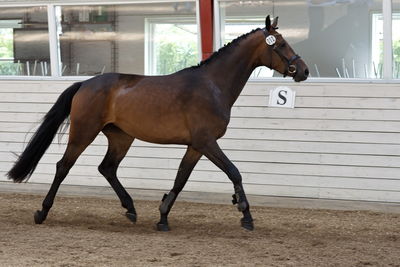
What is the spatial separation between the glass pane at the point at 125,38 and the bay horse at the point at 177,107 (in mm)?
1772

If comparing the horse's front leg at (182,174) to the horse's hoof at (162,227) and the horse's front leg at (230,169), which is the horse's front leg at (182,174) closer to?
the horse's hoof at (162,227)

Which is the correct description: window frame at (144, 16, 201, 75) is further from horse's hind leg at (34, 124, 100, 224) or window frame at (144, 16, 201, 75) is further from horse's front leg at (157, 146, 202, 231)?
horse's front leg at (157, 146, 202, 231)

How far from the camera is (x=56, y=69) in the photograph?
8391mm

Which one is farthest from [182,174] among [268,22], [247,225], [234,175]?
[268,22]

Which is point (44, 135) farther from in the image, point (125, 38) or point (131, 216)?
point (125, 38)

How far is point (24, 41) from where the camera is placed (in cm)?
855

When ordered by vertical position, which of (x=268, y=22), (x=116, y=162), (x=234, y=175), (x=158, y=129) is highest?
(x=268, y=22)

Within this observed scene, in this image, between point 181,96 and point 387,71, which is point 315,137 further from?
point 181,96

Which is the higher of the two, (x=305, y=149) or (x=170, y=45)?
(x=170, y=45)

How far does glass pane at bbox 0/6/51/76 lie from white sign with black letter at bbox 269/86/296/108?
2701 millimetres

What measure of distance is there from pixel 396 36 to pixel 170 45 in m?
2.47

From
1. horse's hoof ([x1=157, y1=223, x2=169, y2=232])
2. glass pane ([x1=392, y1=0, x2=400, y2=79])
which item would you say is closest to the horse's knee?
horse's hoof ([x1=157, y1=223, x2=169, y2=232])

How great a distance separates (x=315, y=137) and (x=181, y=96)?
6.54 feet

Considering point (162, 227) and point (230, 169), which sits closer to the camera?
point (230, 169)
